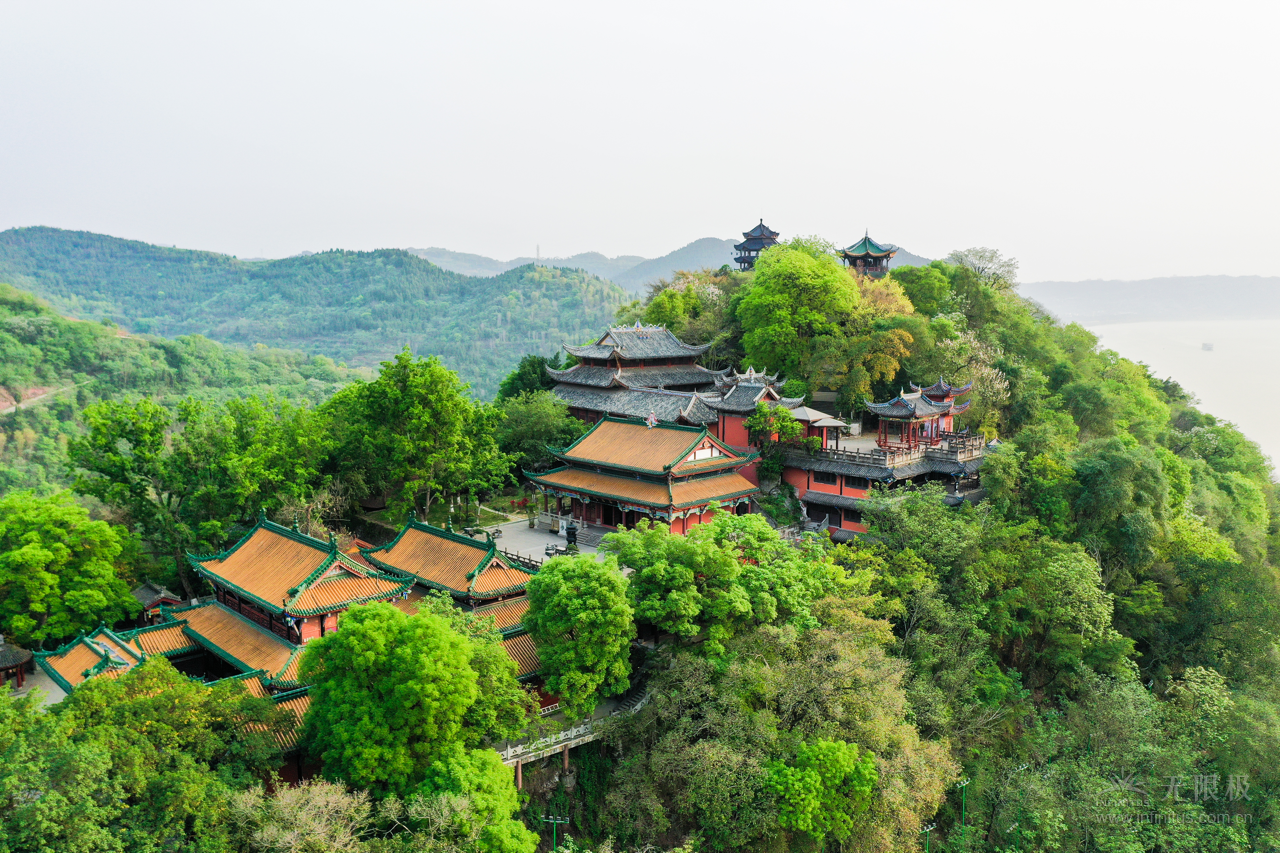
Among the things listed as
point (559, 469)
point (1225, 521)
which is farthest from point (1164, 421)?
point (559, 469)

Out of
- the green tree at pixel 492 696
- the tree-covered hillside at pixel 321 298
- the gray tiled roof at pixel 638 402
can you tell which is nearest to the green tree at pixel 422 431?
the gray tiled roof at pixel 638 402

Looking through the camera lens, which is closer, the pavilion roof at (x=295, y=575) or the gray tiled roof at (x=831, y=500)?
the pavilion roof at (x=295, y=575)

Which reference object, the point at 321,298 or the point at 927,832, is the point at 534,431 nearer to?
the point at 927,832

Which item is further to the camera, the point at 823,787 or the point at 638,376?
the point at 638,376

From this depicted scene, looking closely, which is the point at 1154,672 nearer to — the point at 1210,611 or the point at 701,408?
the point at 1210,611

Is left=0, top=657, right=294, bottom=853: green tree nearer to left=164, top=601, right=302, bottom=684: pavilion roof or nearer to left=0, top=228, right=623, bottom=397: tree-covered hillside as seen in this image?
left=164, top=601, right=302, bottom=684: pavilion roof

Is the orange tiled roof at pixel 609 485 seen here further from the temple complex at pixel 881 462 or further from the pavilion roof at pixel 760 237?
Result: the pavilion roof at pixel 760 237

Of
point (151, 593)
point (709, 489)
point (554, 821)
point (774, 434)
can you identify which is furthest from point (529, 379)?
point (554, 821)
